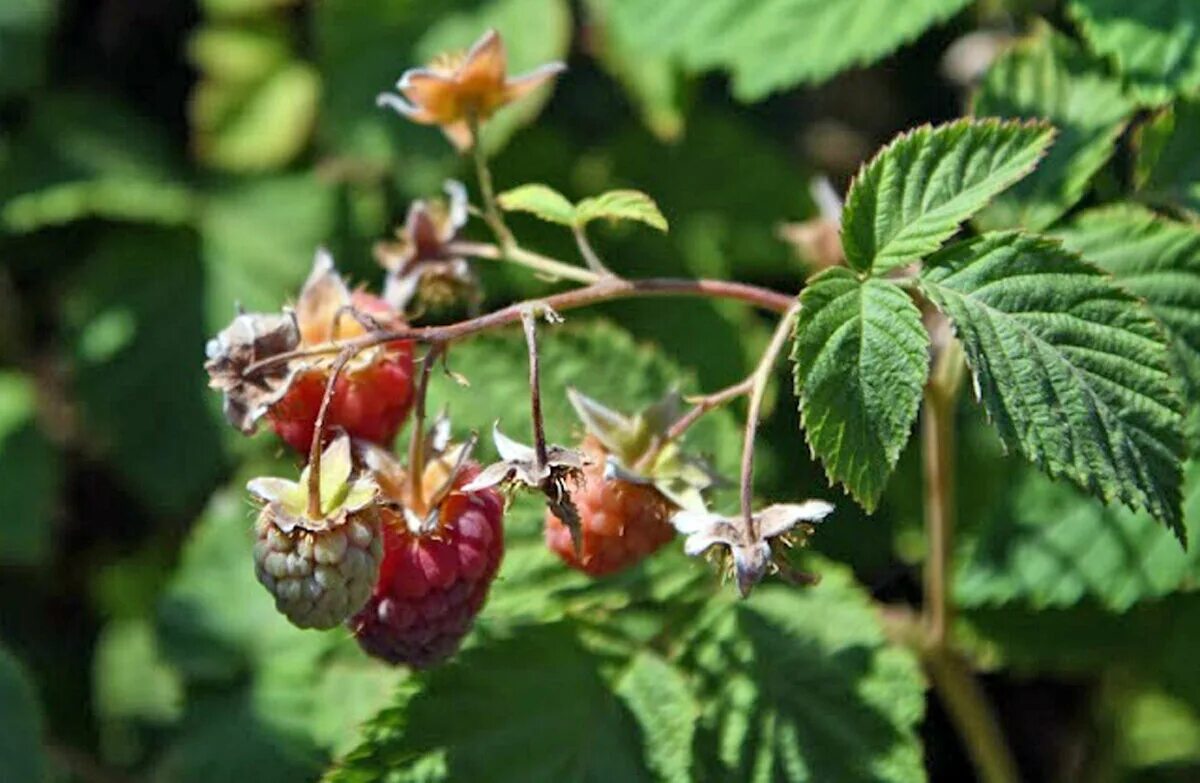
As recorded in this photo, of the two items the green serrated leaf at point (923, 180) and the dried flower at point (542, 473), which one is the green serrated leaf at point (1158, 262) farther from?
the dried flower at point (542, 473)

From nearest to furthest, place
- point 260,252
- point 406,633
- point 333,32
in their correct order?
point 406,633 → point 333,32 → point 260,252

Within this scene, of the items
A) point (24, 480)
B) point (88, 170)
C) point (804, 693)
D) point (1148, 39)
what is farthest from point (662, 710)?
point (88, 170)

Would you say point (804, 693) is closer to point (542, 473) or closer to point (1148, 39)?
point (542, 473)

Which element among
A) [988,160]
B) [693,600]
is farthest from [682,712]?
[988,160]

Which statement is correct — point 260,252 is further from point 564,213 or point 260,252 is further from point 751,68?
point 564,213

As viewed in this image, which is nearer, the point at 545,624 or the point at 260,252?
the point at 545,624

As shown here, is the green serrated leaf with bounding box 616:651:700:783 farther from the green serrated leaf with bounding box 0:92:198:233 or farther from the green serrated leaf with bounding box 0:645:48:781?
the green serrated leaf with bounding box 0:92:198:233
